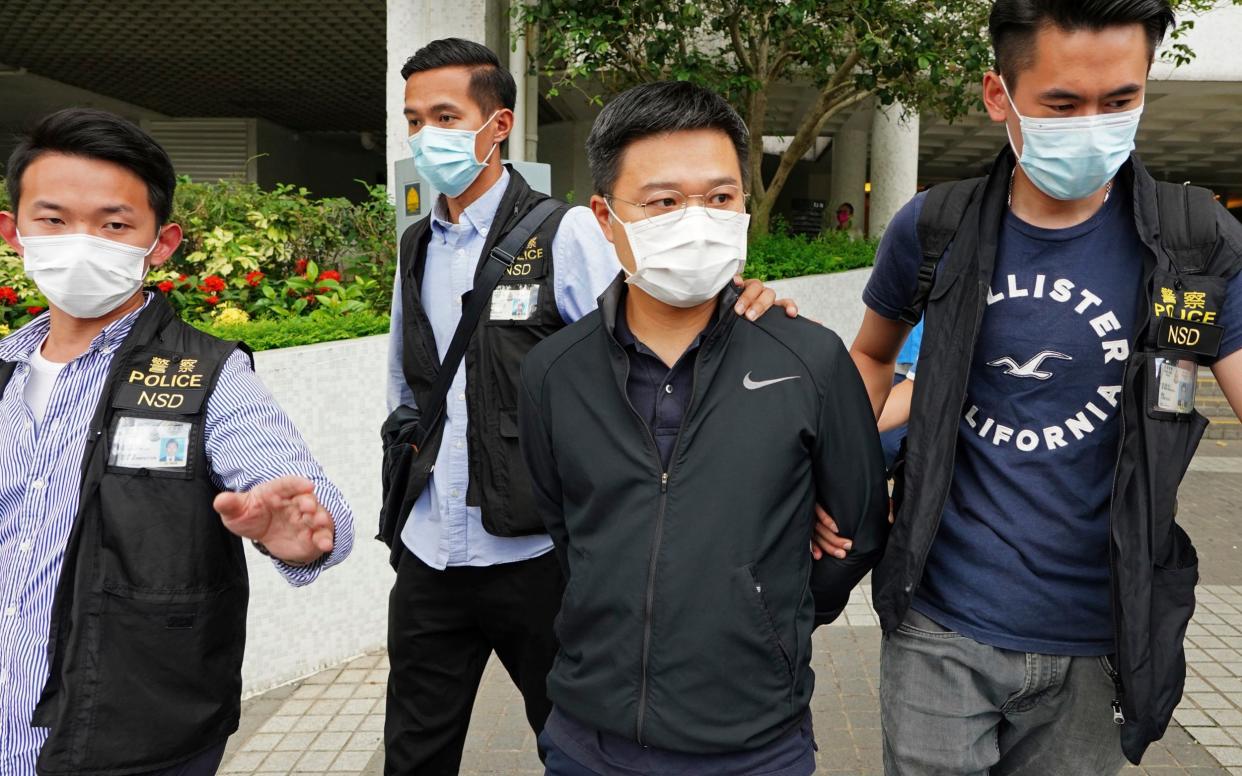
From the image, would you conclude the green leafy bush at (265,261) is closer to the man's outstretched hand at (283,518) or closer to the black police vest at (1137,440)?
the man's outstretched hand at (283,518)

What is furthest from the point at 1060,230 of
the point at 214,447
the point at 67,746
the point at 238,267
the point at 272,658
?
the point at 238,267

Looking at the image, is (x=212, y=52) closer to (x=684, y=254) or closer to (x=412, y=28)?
(x=412, y=28)

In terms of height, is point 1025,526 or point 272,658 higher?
point 1025,526

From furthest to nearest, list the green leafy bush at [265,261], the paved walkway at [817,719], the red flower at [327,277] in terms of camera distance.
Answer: the red flower at [327,277], the green leafy bush at [265,261], the paved walkway at [817,719]

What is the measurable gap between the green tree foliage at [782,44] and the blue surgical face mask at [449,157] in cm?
464

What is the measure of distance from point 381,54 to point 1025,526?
1291 centimetres

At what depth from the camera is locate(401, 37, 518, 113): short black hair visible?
2.85m

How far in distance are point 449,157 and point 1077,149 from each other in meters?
1.68

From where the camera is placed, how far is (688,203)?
190 centimetres

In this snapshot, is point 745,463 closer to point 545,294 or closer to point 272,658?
point 545,294

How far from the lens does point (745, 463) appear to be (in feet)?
5.58

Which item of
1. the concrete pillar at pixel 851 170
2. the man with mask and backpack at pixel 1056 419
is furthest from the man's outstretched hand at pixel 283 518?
the concrete pillar at pixel 851 170

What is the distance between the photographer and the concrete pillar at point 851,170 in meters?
16.0

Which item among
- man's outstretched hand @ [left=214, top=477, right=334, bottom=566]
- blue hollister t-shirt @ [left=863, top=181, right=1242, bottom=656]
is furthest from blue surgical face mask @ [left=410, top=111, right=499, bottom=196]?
blue hollister t-shirt @ [left=863, top=181, right=1242, bottom=656]
